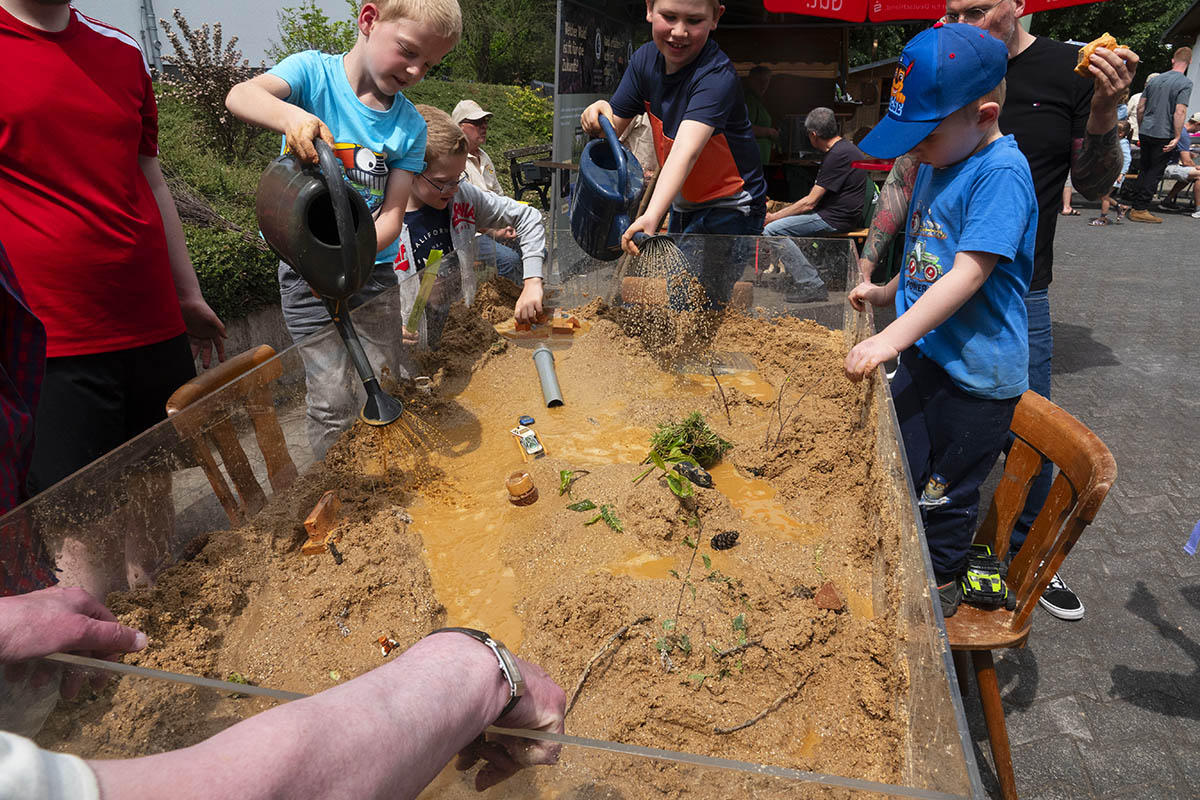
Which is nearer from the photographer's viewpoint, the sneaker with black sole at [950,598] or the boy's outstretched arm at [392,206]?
the sneaker with black sole at [950,598]

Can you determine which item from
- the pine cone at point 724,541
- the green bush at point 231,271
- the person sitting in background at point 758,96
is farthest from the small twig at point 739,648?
the person sitting in background at point 758,96

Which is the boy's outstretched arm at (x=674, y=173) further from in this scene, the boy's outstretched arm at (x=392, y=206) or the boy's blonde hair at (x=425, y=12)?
the boy's blonde hair at (x=425, y=12)

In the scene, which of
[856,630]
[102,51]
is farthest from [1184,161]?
[102,51]

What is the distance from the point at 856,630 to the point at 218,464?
1.76 metres

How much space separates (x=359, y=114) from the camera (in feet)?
8.18

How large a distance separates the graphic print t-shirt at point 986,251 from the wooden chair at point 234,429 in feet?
6.60

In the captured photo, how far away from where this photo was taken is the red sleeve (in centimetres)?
219

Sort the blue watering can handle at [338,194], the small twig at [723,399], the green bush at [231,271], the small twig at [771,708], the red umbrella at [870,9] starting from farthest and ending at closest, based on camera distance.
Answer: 1. the red umbrella at [870,9]
2. the green bush at [231,271]
3. the small twig at [723,399]
4. the blue watering can handle at [338,194]
5. the small twig at [771,708]

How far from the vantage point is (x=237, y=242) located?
17.2ft

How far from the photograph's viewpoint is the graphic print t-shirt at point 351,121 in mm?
2438

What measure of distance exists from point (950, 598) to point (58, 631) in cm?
202

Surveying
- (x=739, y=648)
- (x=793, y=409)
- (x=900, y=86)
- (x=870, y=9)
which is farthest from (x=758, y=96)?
(x=739, y=648)

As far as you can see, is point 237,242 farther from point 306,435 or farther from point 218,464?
point 218,464

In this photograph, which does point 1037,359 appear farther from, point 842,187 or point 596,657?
point 842,187
